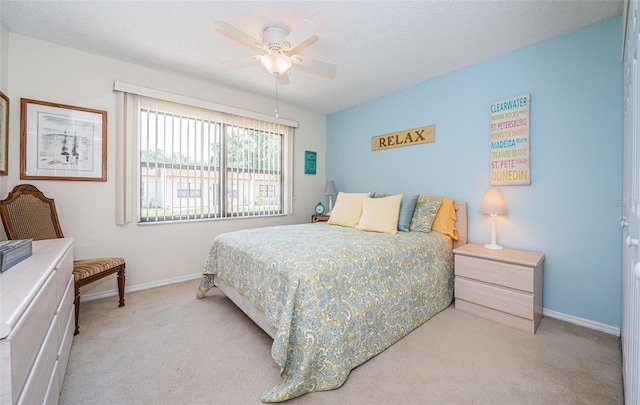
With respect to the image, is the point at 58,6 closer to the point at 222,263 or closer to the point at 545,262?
the point at 222,263

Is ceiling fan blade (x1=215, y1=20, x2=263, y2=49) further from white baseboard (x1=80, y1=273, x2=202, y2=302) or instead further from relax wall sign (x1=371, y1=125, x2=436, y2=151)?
white baseboard (x1=80, y1=273, x2=202, y2=302)

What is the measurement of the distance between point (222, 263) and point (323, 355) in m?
1.34

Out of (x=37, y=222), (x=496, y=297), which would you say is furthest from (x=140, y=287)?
(x=496, y=297)

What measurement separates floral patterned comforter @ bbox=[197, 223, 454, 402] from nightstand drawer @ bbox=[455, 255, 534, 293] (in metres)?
0.18

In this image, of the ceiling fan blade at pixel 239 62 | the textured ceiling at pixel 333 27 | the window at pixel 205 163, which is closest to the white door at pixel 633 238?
the textured ceiling at pixel 333 27

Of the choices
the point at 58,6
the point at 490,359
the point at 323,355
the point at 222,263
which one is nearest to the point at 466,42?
the point at 490,359

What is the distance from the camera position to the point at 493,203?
2432 mm

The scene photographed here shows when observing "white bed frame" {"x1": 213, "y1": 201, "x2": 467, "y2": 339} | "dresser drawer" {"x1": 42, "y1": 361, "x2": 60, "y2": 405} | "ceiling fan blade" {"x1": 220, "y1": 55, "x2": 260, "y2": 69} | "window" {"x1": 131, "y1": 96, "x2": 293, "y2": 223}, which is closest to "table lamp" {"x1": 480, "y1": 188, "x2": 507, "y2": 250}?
"white bed frame" {"x1": 213, "y1": 201, "x2": 467, "y2": 339}

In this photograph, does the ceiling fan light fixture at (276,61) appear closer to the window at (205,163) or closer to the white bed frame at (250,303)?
the window at (205,163)

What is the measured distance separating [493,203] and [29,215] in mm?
4096

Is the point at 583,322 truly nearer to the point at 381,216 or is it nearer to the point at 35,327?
the point at 381,216

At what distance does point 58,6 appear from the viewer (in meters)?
1.95

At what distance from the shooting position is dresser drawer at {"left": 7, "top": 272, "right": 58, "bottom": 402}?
2.52 feet

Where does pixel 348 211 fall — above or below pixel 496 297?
above
